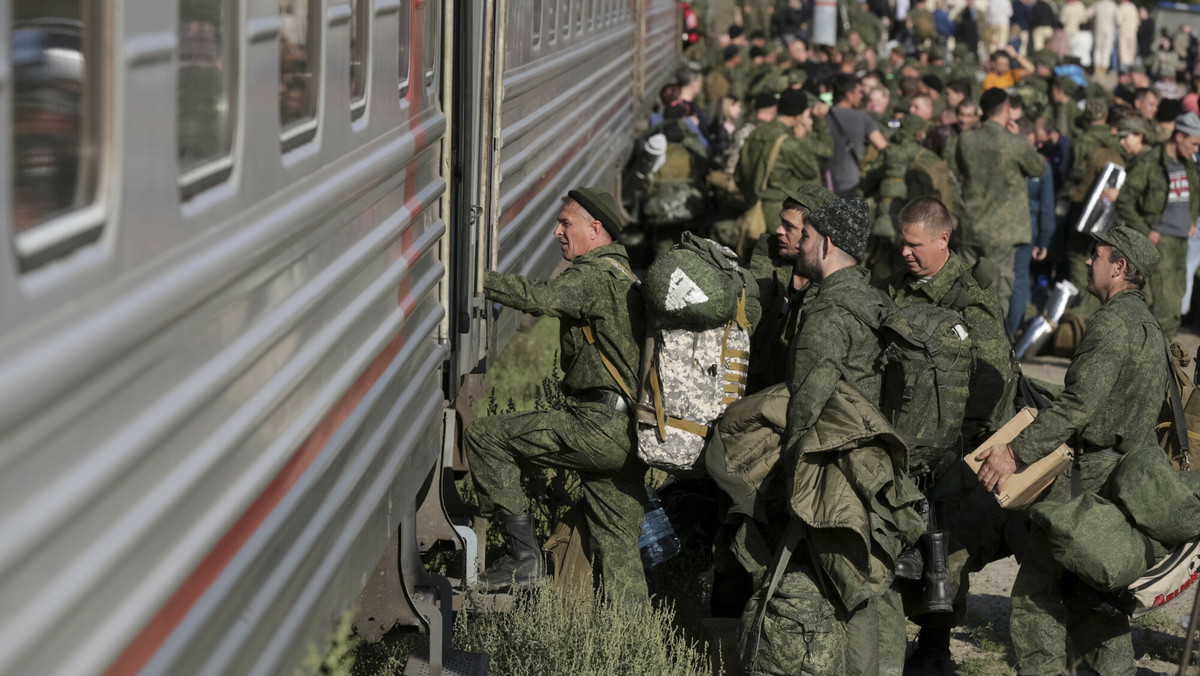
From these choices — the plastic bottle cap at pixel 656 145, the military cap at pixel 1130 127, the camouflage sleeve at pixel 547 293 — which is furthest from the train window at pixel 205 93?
the military cap at pixel 1130 127

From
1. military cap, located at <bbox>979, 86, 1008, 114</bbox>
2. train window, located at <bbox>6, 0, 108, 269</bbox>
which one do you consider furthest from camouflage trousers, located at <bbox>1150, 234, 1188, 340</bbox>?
train window, located at <bbox>6, 0, 108, 269</bbox>

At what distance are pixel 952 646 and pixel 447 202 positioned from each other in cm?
281

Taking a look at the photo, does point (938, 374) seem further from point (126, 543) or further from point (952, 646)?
point (126, 543)

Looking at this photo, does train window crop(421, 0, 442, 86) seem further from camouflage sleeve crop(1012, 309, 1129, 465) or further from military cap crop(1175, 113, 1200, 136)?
military cap crop(1175, 113, 1200, 136)

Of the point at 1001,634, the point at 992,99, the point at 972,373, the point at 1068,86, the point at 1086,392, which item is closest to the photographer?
the point at 1086,392

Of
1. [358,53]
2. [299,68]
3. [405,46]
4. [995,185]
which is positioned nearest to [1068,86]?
[995,185]

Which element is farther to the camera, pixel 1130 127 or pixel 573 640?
pixel 1130 127

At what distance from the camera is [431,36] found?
13.9 feet

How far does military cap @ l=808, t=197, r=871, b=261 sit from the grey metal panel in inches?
65.6

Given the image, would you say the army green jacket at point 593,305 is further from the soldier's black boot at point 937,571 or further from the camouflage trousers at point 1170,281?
the camouflage trousers at point 1170,281

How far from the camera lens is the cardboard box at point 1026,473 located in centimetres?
463

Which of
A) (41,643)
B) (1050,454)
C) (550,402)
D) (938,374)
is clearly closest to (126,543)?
(41,643)

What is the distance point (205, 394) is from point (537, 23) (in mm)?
5087

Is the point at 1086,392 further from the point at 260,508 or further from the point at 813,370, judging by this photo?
the point at 260,508
